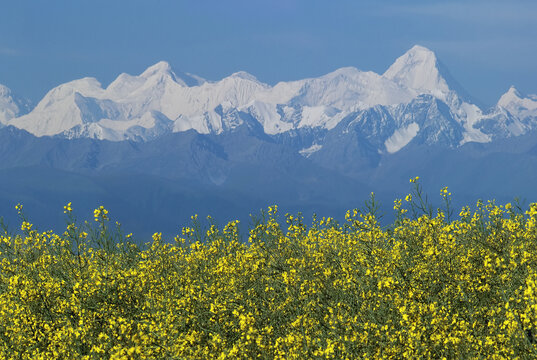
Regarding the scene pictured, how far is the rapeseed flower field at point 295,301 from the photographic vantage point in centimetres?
1209

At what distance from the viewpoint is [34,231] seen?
2333cm

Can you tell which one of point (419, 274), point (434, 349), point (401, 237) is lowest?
point (434, 349)

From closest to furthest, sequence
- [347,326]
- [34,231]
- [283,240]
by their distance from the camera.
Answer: [347,326] → [283,240] → [34,231]

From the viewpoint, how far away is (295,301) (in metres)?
15.5

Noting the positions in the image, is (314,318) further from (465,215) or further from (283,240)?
(465,215)

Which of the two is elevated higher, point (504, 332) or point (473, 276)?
point (473, 276)

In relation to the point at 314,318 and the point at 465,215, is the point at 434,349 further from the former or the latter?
the point at 465,215

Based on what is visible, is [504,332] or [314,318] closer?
[504,332]

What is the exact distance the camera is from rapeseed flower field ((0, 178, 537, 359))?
12086 millimetres

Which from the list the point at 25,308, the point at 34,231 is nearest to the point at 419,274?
the point at 25,308

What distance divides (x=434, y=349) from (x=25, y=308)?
9.25 meters

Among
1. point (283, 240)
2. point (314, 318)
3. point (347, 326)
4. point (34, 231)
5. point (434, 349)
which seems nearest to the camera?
point (434, 349)

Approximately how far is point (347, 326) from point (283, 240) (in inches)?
257

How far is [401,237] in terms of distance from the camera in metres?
19.5
